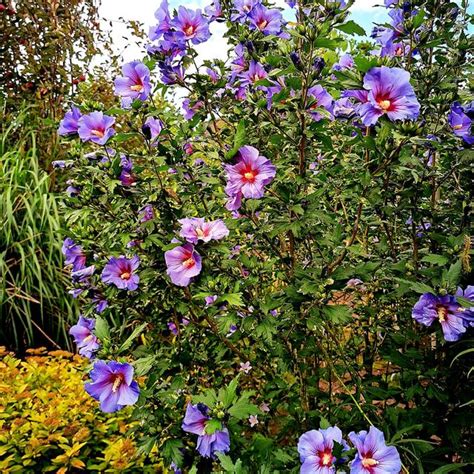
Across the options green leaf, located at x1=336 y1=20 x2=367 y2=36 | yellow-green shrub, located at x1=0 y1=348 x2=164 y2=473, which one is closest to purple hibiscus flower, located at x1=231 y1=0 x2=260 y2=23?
green leaf, located at x1=336 y1=20 x2=367 y2=36

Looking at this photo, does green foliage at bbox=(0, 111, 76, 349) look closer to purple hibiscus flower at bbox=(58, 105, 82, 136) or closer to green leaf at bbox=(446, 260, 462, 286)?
purple hibiscus flower at bbox=(58, 105, 82, 136)

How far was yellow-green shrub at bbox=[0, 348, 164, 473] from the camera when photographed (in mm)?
1997

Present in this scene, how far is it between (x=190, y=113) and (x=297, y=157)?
36 cm

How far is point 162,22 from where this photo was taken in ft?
5.03

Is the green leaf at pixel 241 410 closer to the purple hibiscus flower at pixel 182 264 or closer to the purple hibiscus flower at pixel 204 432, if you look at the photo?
the purple hibiscus flower at pixel 204 432

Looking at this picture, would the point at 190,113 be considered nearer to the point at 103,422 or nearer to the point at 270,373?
the point at 270,373

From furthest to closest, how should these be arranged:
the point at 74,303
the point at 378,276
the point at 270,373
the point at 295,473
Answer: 1. the point at 74,303
2. the point at 270,373
3. the point at 378,276
4. the point at 295,473

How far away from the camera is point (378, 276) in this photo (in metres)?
1.79

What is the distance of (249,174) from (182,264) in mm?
272

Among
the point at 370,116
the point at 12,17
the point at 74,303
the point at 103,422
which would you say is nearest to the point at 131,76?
the point at 370,116

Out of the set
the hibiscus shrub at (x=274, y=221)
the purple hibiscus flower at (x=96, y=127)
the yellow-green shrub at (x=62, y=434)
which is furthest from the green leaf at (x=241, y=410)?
the purple hibiscus flower at (x=96, y=127)

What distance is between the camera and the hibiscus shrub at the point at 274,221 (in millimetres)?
1387

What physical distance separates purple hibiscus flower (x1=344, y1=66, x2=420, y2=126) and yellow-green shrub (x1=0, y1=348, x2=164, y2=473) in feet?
4.12

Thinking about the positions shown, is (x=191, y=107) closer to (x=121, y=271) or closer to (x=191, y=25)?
(x=191, y=25)
